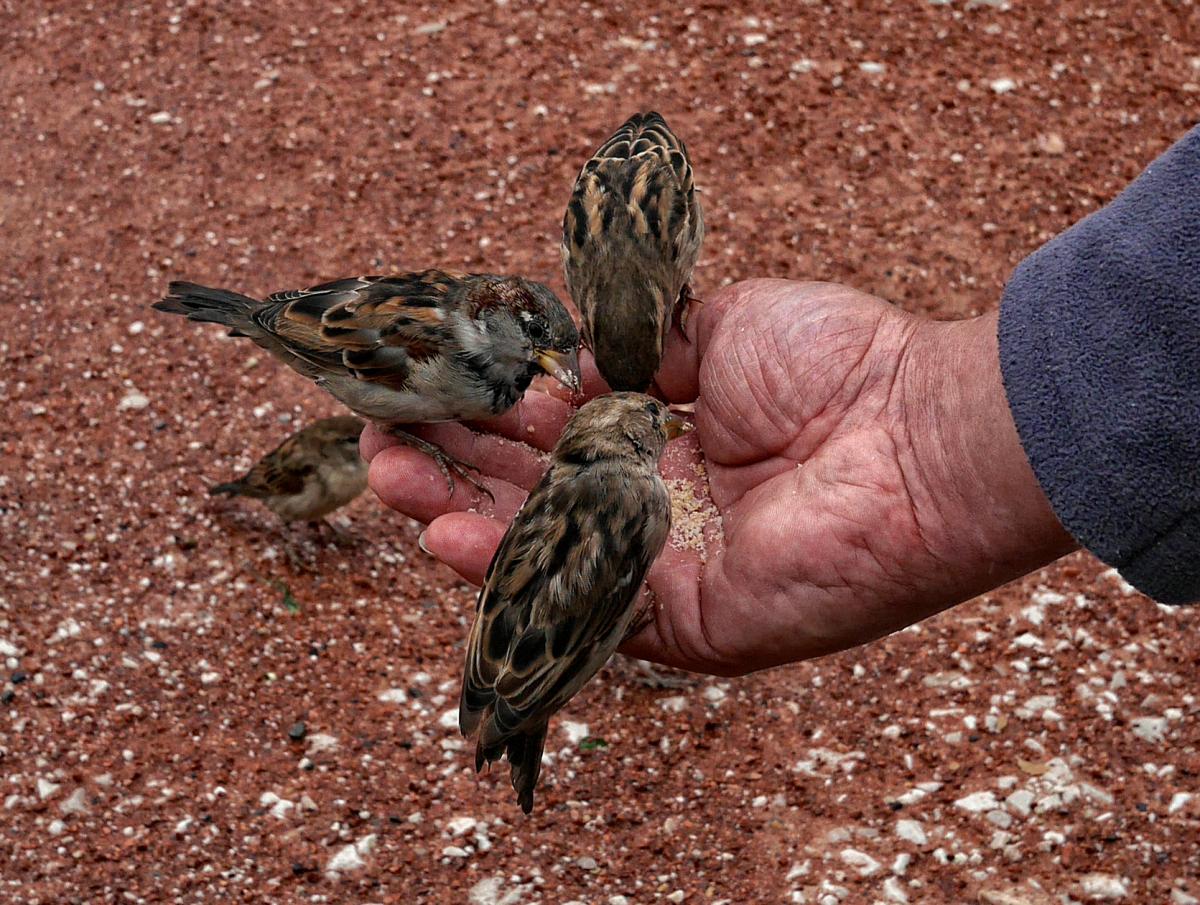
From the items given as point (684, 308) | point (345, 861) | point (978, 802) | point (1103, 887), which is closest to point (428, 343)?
point (684, 308)

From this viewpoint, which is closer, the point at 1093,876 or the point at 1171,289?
the point at 1171,289

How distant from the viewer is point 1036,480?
11.8ft

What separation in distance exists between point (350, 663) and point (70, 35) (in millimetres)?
5053

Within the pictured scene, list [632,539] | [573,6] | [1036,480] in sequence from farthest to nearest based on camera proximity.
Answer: [573,6], [632,539], [1036,480]

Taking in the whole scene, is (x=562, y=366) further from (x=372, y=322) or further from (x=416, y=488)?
(x=372, y=322)

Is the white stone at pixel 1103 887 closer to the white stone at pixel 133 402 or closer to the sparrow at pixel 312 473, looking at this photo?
the sparrow at pixel 312 473

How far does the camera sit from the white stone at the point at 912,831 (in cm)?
501

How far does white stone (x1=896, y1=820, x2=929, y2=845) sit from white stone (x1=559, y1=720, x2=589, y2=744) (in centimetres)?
124

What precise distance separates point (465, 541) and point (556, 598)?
1.40ft

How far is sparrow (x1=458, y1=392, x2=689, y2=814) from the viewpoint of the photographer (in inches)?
156

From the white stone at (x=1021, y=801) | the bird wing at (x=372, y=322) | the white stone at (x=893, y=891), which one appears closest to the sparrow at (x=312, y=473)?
the bird wing at (x=372, y=322)

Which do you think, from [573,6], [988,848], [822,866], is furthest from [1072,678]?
[573,6]

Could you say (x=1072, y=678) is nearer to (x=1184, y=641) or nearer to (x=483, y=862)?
(x=1184, y=641)

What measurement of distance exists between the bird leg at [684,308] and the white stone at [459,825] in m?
1.91
